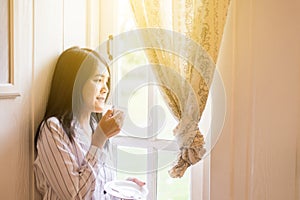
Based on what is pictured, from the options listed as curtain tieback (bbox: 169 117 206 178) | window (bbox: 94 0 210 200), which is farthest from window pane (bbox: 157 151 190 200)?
curtain tieback (bbox: 169 117 206 178)

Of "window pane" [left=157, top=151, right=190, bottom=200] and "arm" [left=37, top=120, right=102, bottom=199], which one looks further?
"window pane" [left=157, top=151, right=190, bottom=200]

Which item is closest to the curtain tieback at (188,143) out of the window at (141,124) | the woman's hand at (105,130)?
the window at (141,124)

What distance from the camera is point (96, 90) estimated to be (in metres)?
1.43

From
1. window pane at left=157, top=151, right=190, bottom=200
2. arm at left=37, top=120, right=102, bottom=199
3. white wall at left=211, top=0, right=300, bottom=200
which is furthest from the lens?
window pane at left=157, top=151, right=190, bottom=200

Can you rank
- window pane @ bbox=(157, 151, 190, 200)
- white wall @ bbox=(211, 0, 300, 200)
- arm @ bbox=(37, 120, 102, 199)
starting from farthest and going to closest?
window pane @ bbox=(157, 151, 190, 200), white wall @ bbox=(211, 0, 300, 200), arm @ bbox=(37, 120, 102, 199)

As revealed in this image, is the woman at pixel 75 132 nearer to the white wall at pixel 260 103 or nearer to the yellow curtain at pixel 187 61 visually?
the yellow curtain at pixel 187 61

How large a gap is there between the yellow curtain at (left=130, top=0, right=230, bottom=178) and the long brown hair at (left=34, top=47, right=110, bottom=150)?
0.89 ft

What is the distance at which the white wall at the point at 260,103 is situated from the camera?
138 centimetres

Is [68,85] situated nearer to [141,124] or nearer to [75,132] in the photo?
[75,132]

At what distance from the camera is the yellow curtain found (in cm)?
142

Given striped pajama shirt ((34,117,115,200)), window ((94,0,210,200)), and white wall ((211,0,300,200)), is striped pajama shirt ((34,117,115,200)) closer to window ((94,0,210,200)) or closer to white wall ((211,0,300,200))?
window ((94,0,210,200))

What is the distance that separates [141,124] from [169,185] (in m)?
0.31

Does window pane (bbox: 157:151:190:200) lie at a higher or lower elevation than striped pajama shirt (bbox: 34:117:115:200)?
lower

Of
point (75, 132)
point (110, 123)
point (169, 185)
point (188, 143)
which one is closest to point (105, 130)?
point (110, 123)
